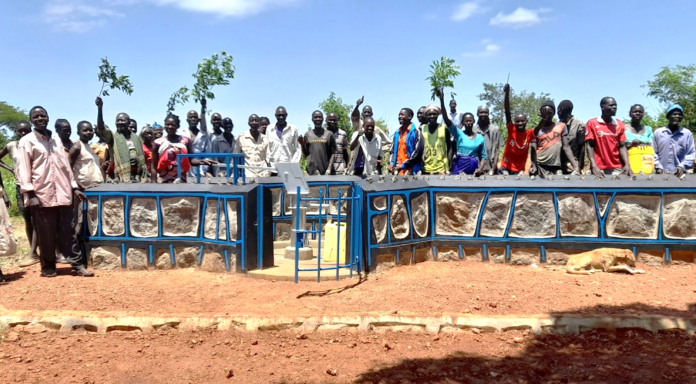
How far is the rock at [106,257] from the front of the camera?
279 inches

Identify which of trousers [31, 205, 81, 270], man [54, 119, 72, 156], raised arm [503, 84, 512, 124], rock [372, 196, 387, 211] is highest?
raised arm [503, 84, 512, 124]

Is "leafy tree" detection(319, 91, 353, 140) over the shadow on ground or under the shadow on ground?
over

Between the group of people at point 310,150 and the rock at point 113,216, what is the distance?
1.05 ft

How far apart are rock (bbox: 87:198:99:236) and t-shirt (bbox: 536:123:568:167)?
19.1 feet

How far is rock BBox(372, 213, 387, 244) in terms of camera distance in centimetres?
654

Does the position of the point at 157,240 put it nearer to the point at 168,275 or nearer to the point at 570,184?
the point at 168,275

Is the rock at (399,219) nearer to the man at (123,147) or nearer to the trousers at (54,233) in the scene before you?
the man at (123,147)

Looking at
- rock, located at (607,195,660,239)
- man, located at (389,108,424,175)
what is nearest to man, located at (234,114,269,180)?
man, located at (389,108,424,175)

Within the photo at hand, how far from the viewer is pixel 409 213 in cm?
692

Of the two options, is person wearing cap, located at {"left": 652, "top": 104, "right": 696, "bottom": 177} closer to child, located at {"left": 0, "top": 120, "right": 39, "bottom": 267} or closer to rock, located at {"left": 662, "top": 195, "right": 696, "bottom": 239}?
rock, located at {"left": 662, "top": 195, "right": 696, "bottom": 239}

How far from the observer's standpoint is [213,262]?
6.73 meters

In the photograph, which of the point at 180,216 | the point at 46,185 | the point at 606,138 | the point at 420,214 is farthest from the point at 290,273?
the point at 606,138

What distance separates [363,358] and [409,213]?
2832mm

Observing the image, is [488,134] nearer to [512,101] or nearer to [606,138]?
[606,138]
